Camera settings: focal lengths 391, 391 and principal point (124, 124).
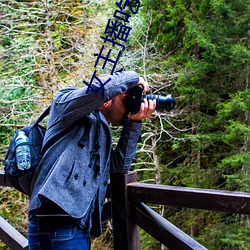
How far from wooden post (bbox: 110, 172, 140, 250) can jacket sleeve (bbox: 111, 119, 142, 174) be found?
162 mm

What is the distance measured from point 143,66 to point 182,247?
3.31m

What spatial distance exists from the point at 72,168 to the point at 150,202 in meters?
0.45

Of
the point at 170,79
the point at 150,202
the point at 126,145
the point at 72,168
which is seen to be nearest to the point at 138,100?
the point at 126,145

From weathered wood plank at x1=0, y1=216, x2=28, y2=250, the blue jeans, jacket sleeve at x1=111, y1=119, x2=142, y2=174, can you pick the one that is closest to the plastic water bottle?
the blue jeans

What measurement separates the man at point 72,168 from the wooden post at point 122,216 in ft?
1.01

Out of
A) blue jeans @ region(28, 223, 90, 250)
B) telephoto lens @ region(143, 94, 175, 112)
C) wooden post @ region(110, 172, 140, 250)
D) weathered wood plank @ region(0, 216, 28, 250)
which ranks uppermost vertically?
telephoto lens @ region(143, 94, 175, 112)

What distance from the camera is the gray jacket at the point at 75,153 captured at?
1.00 metres

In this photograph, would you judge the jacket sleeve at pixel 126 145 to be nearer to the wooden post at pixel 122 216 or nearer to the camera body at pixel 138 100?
the camera body at pixel 138 100

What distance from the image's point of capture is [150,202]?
1.39m

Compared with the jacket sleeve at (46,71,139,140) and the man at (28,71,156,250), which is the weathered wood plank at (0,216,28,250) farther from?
the jacket sleeve at (46,71,139,140)

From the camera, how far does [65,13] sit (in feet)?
14.6

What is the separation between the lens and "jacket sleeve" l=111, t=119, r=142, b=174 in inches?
48.5

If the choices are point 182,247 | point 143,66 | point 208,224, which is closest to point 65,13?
point 143,66

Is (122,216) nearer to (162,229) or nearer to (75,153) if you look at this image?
(162,229)
